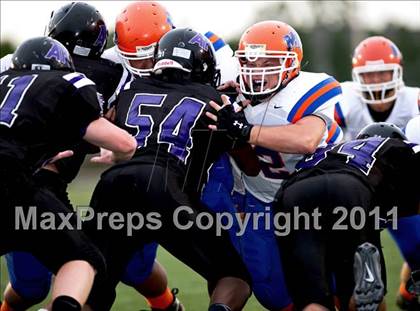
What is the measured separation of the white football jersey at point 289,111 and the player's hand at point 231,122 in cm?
30

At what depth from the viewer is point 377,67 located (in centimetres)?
706

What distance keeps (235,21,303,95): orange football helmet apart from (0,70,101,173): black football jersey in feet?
3.25

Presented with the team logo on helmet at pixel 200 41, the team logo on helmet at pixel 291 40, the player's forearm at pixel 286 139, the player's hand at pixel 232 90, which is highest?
the team logo on helmet at pixel 200 41

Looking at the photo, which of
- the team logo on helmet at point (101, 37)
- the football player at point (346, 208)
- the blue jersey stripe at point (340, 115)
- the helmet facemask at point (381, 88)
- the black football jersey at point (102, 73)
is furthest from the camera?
the helmet facemask at point (381, 88)

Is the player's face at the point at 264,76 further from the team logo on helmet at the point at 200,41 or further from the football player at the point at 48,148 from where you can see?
the football player at the point at 48,148

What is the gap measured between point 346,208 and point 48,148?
1.32 m

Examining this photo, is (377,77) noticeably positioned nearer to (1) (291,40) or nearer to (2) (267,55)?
(1) (291,40)

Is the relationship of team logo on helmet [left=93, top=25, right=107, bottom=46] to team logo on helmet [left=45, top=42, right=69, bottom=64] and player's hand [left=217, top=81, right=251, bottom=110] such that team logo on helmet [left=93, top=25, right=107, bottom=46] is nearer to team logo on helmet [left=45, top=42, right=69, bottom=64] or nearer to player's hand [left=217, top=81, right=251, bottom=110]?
player's hand [left=217, top=81, right=251, bottom=110]

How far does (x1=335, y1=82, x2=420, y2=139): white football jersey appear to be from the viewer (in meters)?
6.73

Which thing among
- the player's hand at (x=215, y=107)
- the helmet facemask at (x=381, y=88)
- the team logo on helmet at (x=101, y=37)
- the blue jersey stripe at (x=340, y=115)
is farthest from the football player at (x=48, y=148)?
the helmet facemask at (x=381, y=88)

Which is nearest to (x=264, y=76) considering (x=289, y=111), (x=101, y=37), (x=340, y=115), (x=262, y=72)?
(x=262, y=72)

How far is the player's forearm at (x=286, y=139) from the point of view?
4512 millimetres

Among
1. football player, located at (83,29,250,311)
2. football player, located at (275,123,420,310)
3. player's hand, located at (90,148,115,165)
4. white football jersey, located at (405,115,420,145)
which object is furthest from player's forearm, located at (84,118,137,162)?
white football jersey, located at (405,115,420,145)

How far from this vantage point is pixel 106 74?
513 cm
